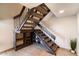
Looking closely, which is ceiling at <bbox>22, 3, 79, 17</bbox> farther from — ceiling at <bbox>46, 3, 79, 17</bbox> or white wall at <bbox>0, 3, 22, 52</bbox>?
white wall at <bbox>0, 3, 22, 52</bbox>

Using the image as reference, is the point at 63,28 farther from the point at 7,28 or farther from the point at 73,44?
the point at 7,28

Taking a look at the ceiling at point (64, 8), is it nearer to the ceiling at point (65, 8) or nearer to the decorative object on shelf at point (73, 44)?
the ceiling at point (65, 8)

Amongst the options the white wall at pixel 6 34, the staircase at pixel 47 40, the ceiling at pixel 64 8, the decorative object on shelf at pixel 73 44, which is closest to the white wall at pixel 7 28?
the white wall at pixel 6 34

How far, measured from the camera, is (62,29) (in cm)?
123

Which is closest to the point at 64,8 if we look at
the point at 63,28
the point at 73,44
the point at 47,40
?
the point at 63,28

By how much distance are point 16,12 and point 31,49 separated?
22.6 inches

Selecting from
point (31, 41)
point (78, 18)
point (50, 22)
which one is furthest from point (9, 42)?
point (78, 18)

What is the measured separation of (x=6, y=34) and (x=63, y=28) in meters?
0.73

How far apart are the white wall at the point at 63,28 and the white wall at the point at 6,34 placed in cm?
52

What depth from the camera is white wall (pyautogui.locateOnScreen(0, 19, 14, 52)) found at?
1132mm

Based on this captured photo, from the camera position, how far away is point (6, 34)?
1140mm

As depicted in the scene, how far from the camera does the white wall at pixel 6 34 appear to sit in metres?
1.13

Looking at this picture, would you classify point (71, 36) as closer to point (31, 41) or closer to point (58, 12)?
point (58, 12)

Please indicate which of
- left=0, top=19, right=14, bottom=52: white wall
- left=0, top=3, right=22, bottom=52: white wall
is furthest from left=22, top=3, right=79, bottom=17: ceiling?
left=0, top=19, right=14, bottom=52: white wall
